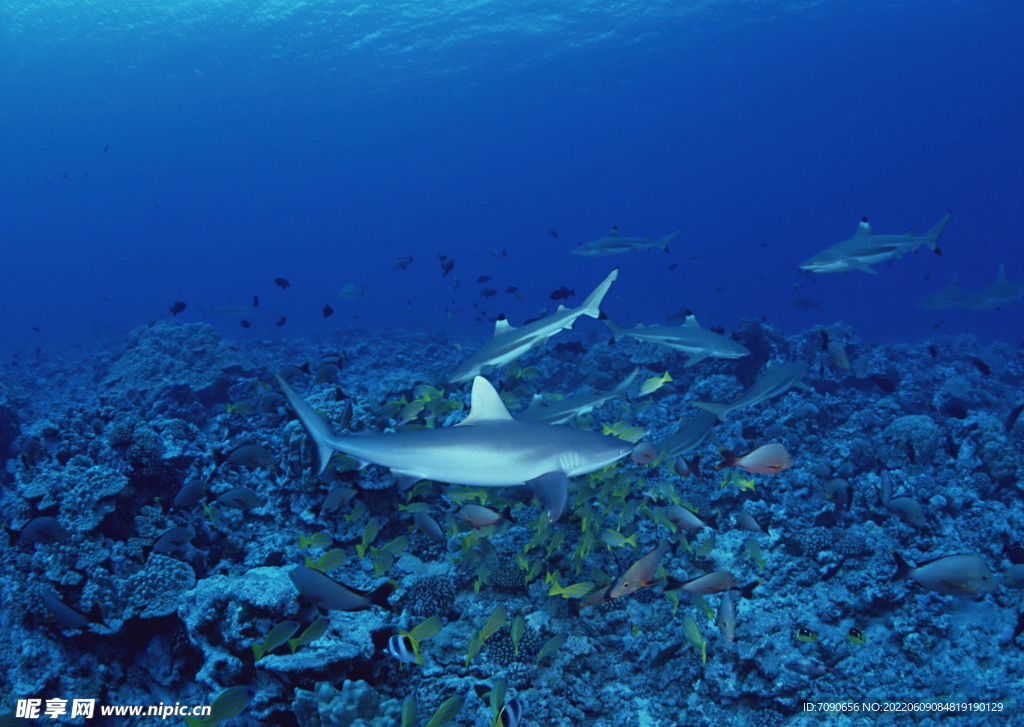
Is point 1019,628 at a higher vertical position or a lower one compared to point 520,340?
lower

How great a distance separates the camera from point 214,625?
4.14 meters

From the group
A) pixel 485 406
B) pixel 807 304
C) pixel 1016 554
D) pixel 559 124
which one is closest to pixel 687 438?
pixel 485 406

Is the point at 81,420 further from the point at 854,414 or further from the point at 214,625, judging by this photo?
the point at 854,414

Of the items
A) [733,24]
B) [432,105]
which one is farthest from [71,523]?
[432,105]

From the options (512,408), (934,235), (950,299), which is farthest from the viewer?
(950,299)

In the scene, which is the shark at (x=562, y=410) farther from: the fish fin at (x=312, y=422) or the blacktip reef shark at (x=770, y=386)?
the fish fin at (x=312, y=422)

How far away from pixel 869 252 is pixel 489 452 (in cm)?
956

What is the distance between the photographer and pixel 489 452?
12.2 feet

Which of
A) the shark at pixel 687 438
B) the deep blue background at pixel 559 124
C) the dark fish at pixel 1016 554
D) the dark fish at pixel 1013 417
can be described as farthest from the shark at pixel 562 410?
the deep blue background at pixel 559 124

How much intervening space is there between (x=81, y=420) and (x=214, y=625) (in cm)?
769

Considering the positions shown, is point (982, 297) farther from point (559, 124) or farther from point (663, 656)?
point (559, 124)

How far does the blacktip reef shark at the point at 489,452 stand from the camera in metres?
3.72

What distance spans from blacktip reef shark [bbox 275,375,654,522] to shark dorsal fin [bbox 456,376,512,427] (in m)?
0.03

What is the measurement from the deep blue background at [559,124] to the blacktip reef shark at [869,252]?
1145 cm
